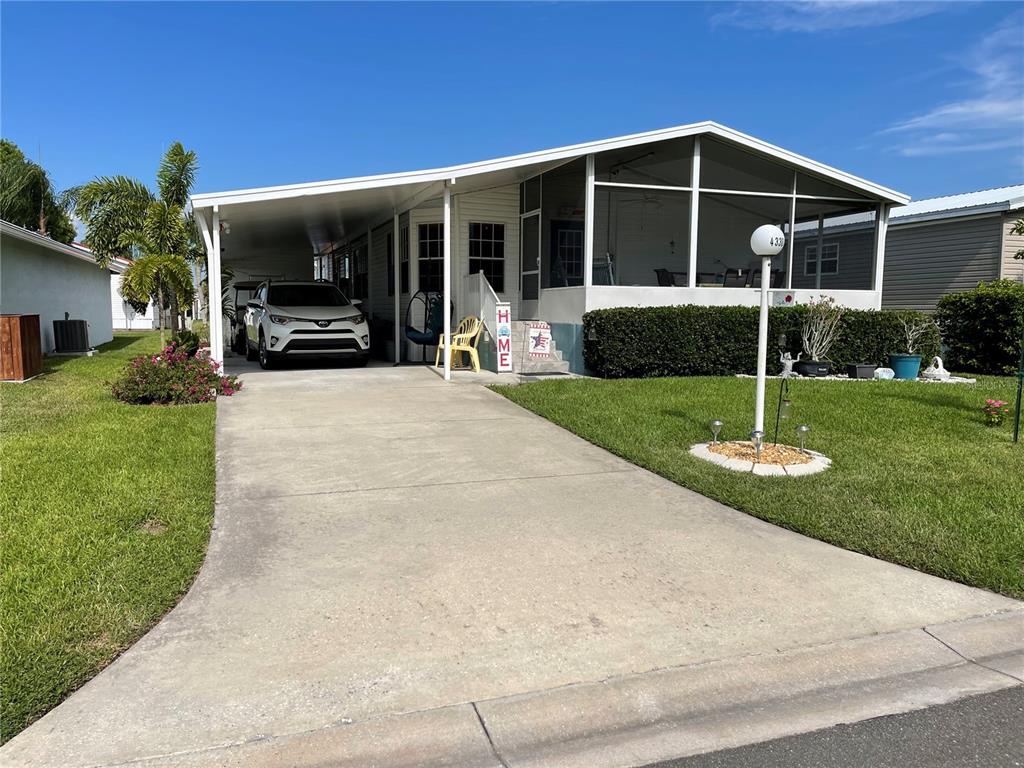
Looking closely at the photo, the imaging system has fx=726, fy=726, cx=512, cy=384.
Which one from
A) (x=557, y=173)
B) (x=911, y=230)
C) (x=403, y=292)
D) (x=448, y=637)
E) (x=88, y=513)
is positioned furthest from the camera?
(x=911, y=230)

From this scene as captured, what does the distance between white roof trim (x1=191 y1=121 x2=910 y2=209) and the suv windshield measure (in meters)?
3.40

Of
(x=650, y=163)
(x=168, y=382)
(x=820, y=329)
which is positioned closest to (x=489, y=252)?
(x=650, y=163)

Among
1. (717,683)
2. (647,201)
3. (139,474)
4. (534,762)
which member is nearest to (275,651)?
(534,762)

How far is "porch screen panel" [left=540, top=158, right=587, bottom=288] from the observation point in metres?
14.0

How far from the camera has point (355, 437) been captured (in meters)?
7.54

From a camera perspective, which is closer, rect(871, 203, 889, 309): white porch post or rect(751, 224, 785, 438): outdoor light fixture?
rect(751, 224, 785, 438): outdoor light fixture

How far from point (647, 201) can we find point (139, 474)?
13.5 meters

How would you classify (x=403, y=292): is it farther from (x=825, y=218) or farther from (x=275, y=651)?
(x=275, y=651)

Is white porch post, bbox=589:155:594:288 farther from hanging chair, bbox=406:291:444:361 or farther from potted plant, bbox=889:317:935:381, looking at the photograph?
potted plant, bbox=889:317:935:381

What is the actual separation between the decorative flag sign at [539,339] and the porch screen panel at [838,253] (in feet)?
24.7

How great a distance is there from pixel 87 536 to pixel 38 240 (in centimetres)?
1297

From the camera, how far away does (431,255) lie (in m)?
15.0

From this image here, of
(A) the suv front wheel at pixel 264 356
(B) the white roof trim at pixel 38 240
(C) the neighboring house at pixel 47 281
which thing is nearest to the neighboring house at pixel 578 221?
(A) the suv front wheel at pixel 264 356

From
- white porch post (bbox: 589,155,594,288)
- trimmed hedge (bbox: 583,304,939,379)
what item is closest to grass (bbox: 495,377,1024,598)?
trimmed hedge (bbox: 583,304,939,379)
